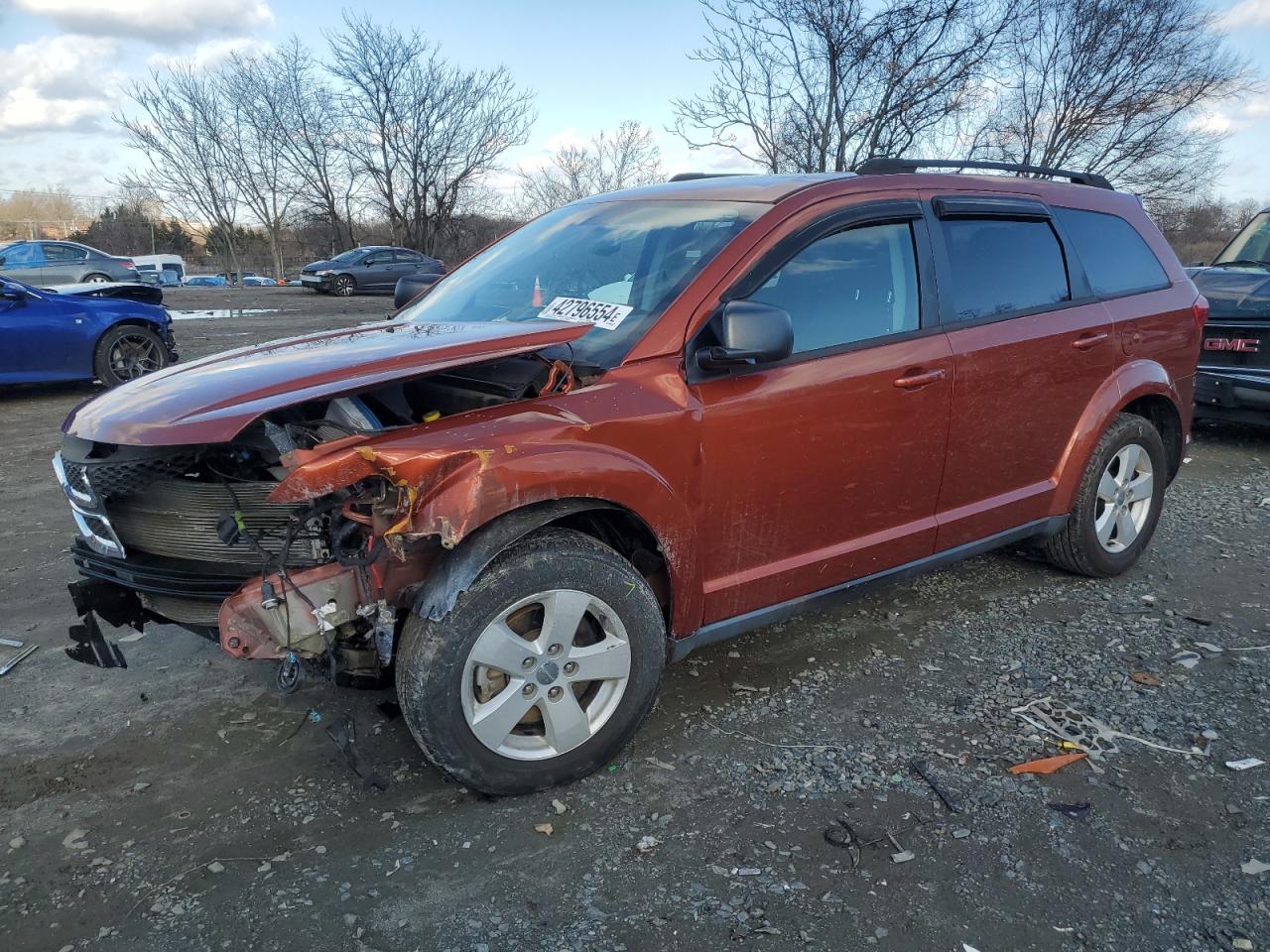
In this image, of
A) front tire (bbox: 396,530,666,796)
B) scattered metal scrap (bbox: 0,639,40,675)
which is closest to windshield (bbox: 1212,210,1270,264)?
front tire (bbox: 396,530,666,796)

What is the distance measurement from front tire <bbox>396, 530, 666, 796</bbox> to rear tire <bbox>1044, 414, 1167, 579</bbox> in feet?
8.07

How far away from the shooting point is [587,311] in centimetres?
305

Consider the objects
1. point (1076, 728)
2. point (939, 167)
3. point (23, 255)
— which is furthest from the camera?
point (23, 255)

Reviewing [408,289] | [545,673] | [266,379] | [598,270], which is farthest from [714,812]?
[408,289]

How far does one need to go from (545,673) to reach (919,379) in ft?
5.80

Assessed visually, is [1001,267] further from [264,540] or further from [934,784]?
[264,540]

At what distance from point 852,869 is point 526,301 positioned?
224 centimetres

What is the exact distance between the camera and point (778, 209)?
9.98 ft

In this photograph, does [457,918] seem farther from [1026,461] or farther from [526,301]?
[1026,461]

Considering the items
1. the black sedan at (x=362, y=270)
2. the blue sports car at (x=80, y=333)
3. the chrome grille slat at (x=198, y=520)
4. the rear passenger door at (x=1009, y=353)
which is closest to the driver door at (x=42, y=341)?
the blue sports car at (x=80, y=333)

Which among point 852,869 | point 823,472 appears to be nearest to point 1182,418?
point 823,472

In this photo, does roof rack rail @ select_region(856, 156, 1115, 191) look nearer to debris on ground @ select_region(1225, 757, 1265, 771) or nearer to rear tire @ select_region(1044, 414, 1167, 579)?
rear tire @ select_region(1044, 414, 1167, 579)

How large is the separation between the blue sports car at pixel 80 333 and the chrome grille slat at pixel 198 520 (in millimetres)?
7182

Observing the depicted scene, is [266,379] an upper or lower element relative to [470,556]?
upper
